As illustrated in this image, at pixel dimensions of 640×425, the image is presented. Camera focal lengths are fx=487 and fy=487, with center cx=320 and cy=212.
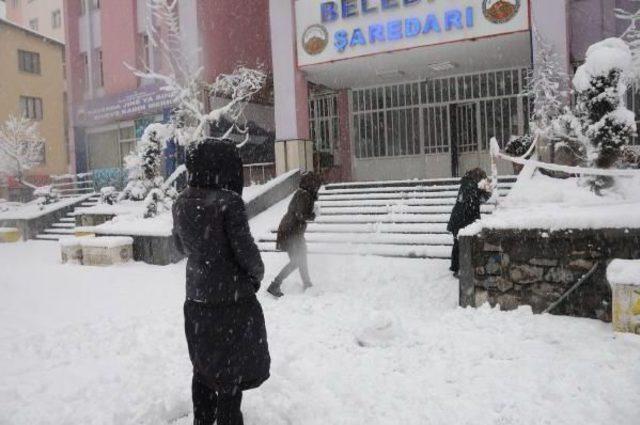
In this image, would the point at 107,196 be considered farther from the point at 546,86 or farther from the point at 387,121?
the point at 546,86

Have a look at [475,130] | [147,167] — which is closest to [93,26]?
[147,167]

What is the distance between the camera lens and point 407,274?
7199 mm

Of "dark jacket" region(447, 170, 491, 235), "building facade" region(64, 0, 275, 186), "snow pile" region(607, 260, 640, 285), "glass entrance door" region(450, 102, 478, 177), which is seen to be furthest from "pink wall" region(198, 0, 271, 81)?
"snow pile" region(607, 260, 640, 285)

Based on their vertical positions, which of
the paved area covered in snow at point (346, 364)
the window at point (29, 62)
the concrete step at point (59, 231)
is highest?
the window at point (29, 62)

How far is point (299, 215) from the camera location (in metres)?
6.30

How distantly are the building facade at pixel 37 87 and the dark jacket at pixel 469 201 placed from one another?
2565cm

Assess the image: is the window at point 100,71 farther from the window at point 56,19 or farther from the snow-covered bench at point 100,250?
the window at point 56,19

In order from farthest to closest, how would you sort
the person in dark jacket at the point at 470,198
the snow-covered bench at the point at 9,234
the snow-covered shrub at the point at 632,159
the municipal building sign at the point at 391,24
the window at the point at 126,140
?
the window at the point at 126,140
the snow-covered bench at the point at 9,234
the municipal building sign at the point at 391,24
the snow-covered shrub at the point at 632,159
the person in dark jacket at the point at 470,198

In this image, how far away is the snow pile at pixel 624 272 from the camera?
4.21 metres

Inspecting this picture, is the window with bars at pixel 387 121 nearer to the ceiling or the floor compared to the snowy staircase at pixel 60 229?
nearer to the ceiling

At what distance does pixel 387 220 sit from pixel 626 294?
561cm

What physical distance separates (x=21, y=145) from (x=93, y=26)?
6707 mm

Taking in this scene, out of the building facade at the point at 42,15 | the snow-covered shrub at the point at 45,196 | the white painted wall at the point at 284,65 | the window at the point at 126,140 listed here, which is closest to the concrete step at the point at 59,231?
the snow-covered shrub at the point at 45,196

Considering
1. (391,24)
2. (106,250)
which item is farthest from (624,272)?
(391,24)
